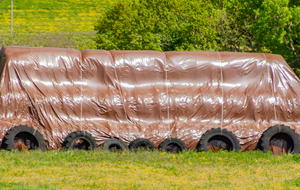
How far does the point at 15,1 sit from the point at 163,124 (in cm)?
6623

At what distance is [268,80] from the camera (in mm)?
13586

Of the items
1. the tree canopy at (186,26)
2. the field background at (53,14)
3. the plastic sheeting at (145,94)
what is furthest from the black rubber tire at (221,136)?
the field background at (53,14)

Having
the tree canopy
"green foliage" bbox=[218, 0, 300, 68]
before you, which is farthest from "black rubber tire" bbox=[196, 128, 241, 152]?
the tree canopy

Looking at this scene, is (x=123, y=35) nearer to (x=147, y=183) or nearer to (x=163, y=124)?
(x=163, y=124)

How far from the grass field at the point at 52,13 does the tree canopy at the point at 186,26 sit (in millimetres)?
34446

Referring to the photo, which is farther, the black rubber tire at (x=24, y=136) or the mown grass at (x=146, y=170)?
A: the black rubber tire at (x=24, y=136)

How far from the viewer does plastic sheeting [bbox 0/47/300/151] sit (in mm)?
12273

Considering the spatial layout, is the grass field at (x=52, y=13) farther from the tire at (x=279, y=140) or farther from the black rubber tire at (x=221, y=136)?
the tire at (x=279, y=140)

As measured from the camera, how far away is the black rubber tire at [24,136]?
37.4 ft

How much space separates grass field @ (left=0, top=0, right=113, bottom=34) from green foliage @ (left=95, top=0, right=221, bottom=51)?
34.6 meters

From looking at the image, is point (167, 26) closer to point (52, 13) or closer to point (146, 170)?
point (146, 170)

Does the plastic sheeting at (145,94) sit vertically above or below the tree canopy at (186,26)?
below

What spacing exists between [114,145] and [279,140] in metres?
5.07

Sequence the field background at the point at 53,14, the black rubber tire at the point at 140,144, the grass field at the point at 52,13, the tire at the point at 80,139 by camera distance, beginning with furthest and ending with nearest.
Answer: the grass field at the point at 52,13 < the field background at the point at 53,14 < the black rubber tire at the point at 140,144 < the tire at the point at 80,139
